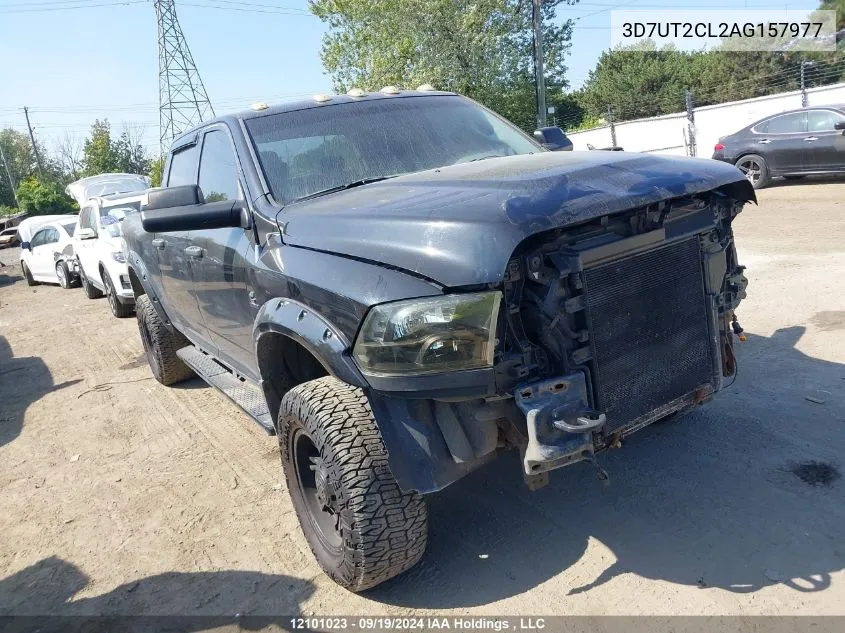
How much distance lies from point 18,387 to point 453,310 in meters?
6.28

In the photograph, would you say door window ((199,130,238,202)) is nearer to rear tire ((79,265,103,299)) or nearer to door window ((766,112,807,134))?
rear tire ((79,265,103,299))

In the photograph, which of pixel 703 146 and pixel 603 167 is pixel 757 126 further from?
pixel 603 167

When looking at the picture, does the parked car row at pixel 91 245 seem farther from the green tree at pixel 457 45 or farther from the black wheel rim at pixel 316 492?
the green tree at pixel 457 45

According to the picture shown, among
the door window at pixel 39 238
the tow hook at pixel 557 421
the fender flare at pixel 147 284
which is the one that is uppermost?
the door window at pixel 39 238

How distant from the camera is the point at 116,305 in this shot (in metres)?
9.76

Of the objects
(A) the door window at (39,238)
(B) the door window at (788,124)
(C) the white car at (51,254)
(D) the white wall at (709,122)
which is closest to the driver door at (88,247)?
(C) the white car at (51,254)

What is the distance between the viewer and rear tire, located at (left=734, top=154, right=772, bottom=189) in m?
13.0

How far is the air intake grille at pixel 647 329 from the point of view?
2508 millimetres

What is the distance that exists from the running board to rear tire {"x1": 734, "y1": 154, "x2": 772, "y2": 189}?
11.5m

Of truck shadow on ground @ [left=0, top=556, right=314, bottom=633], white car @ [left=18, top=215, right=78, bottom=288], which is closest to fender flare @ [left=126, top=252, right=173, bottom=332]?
truck shadow on ground @ [left=0, top=556, right=314, bottom=633]

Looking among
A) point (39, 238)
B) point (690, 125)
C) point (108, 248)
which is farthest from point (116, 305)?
point (690, 125)

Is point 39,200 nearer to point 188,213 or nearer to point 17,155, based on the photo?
point 17,155

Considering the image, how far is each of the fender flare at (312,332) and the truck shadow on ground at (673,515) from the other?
1.04 m

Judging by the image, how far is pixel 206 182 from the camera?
415 cm
